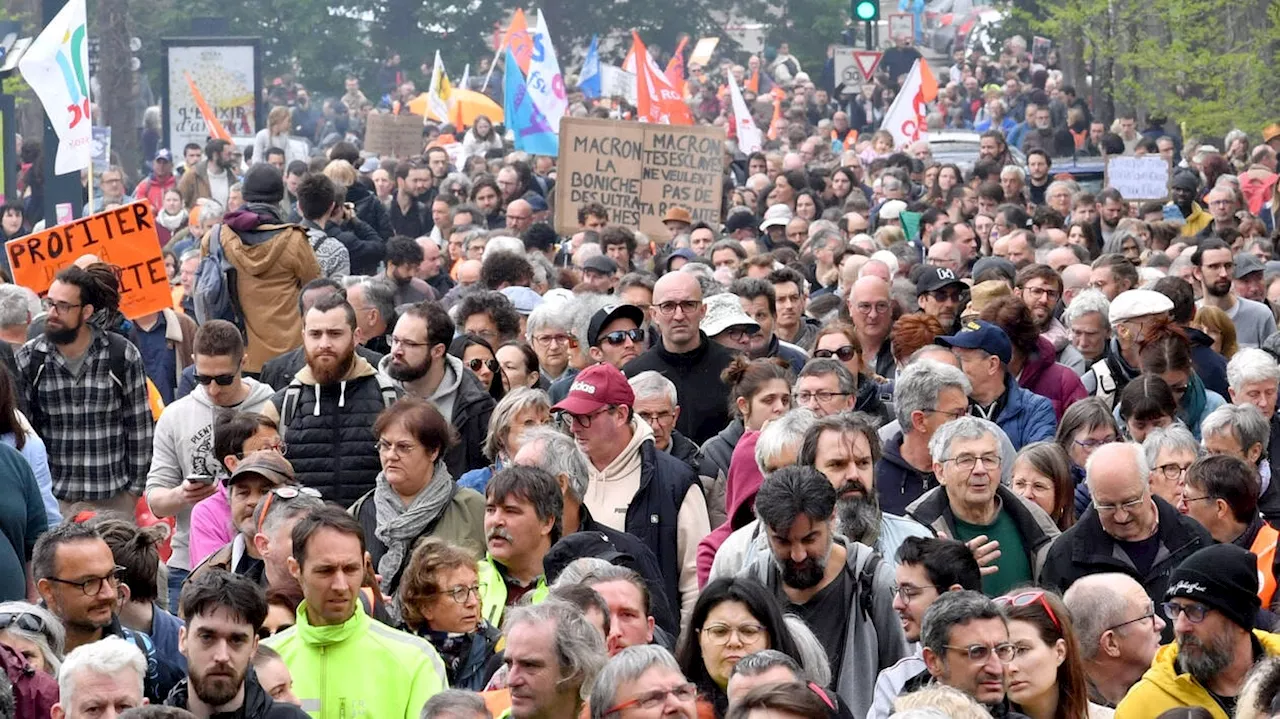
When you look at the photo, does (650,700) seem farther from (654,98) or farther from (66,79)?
(654,98)

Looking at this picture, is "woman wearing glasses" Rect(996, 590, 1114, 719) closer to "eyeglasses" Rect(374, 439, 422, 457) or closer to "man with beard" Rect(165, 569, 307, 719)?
"man with beard" Rect(165, 569, 307, 719)

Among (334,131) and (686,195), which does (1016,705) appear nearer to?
(686,195)

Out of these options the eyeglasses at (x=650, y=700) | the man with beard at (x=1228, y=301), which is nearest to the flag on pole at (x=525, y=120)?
the man with beard at (x=1228, y=301)

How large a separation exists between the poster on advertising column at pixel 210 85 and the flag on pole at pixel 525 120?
8156 millimetres

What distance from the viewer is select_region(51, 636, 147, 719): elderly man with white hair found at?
627cm

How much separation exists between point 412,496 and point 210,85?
2843 centimetres

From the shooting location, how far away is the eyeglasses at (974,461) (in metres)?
8.40

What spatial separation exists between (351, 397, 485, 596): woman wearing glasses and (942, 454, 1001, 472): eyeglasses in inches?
68.3

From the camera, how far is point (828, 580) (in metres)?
7.56

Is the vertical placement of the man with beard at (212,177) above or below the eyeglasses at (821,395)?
below

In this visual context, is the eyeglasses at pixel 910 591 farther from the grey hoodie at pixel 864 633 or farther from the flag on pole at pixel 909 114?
the flag on pole at pixel 909 114

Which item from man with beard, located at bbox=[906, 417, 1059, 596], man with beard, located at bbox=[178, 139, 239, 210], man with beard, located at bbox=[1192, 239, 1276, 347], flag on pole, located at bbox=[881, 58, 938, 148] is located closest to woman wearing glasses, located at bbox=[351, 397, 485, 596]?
man with beard, located at bbox=[906, 417, 1059, 596]

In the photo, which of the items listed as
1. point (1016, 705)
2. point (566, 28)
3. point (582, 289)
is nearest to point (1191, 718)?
point (1016, 705)

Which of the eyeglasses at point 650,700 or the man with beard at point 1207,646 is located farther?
the man with beard at point 1207,646
